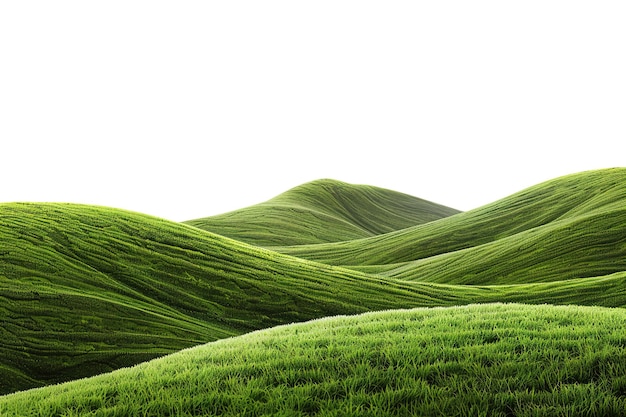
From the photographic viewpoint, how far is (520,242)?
5378 centimetres

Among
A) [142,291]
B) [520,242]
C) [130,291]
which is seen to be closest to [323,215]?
[520,242]

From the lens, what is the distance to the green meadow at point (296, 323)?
8172mm

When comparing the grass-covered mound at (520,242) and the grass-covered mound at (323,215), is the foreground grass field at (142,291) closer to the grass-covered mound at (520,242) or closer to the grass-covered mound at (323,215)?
the grass-covered mound at (520,242)

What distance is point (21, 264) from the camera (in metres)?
26.9

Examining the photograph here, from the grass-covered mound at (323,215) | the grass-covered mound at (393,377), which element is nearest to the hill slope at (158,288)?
the grass-covered mound at (393,377)

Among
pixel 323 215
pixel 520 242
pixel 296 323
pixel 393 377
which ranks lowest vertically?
pixel 323 215

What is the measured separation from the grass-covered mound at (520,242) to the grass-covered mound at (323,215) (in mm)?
17528

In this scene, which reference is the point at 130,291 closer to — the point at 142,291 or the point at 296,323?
the point at 142,291

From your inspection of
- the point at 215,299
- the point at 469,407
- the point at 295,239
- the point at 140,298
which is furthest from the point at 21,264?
the point at 295,239

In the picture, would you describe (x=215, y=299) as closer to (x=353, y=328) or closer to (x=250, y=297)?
(x=250, y=297)

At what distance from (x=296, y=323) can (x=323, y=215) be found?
362 ft

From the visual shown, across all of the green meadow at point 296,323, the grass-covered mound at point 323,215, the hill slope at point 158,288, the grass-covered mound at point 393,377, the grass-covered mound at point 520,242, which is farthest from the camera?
the grass-covered mound at point 323,215

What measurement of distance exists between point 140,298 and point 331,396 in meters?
22.9

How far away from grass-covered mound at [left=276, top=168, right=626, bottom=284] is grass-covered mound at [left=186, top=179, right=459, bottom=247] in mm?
17528
